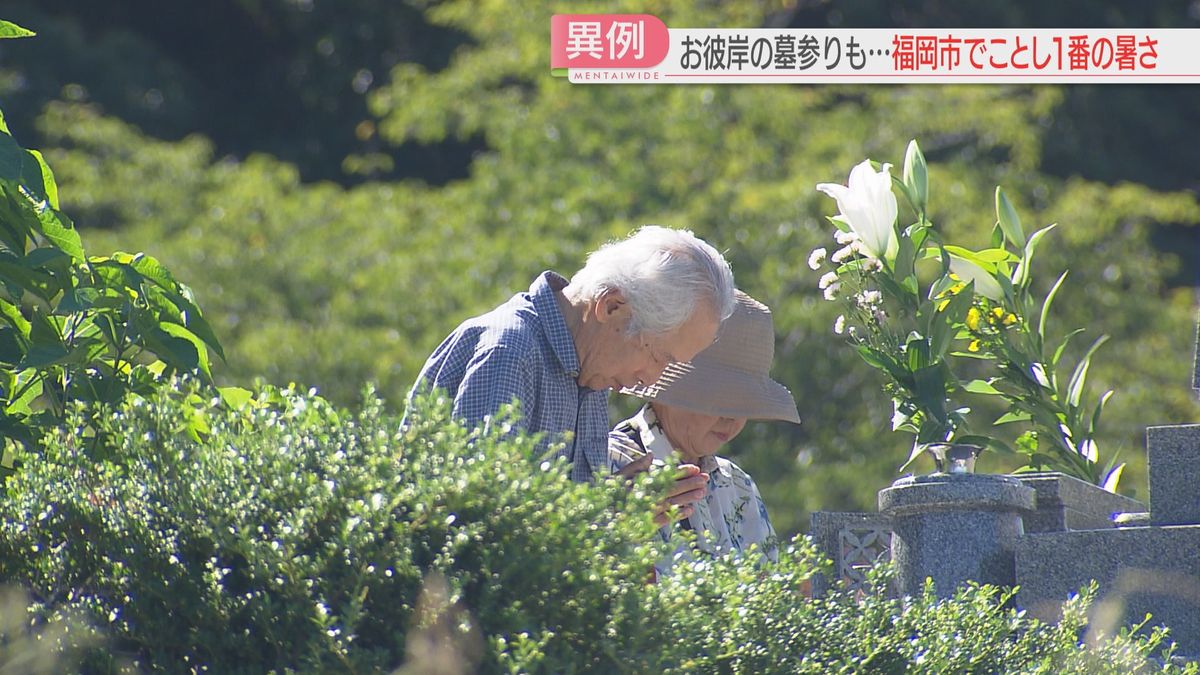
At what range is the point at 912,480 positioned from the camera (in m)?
3.81

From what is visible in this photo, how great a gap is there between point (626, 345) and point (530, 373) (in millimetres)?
Result: 231

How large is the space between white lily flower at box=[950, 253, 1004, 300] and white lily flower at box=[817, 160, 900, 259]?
0.34m

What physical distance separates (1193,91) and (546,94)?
24.1 feet

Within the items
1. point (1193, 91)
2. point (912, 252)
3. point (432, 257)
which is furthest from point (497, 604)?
point (1193, 91)

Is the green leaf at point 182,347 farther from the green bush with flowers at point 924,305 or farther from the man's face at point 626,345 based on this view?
the green bush with flowers at point 924,305

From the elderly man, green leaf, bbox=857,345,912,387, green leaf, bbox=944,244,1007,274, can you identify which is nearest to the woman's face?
green leaf, bbox=857,345,912,387

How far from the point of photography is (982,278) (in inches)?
175

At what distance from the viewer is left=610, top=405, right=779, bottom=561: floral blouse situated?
3982 millimetres

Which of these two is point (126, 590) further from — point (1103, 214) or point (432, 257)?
point (1103, 214)

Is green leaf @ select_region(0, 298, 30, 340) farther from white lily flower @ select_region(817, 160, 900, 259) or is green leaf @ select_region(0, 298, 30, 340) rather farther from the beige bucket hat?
white lily flower @ select_region(817, 160, 900, 259)

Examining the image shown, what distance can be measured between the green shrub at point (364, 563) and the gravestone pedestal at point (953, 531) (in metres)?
1.32

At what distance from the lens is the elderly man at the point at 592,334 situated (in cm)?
340

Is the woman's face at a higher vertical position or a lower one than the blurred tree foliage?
lower
